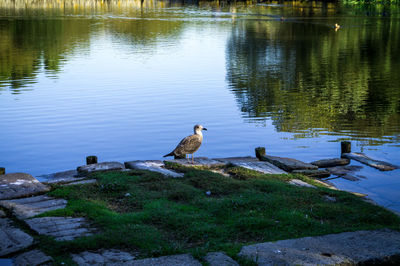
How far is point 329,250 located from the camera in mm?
7676

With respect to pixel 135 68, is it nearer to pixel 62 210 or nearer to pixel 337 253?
pixel 62 210

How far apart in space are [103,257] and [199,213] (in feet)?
8.16

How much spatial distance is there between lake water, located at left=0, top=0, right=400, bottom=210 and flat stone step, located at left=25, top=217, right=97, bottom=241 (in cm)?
789

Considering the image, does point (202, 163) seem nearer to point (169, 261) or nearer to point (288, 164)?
point (288, 164)

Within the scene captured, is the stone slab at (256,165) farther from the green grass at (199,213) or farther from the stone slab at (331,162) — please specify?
the stone slab at (331,162)

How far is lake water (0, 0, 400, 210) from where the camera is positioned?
19.0 metres

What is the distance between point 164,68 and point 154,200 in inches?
1245

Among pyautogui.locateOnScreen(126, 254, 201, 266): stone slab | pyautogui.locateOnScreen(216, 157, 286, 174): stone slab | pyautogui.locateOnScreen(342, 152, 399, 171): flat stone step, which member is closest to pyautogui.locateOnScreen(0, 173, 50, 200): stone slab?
pyautogui.locateOnScreen(126, 254, 201, 266): stone slab

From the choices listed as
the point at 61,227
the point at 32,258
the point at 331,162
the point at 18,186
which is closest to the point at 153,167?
the point at 18,186

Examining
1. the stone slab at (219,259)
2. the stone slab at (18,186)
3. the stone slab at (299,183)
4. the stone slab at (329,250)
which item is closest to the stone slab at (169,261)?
the stone slab at (219,259)

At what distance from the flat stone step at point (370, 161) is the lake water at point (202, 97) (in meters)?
0.31

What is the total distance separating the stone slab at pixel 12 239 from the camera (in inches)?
306

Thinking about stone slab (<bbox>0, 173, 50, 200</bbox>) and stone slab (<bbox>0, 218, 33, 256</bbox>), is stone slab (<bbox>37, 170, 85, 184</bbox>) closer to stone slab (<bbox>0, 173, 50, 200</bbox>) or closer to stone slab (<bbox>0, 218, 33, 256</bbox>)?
stone slab (<bbox>0, 173, 50, 200</bbox>)

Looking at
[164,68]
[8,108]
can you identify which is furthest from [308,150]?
[164,68]
